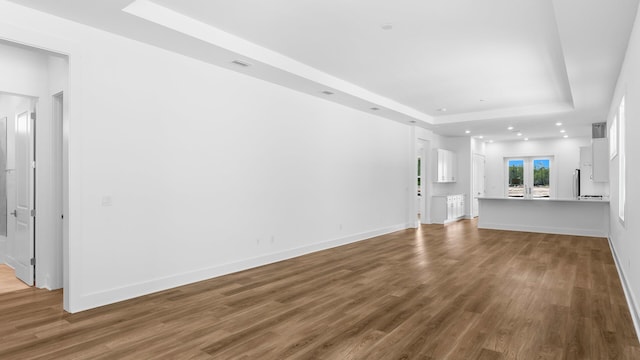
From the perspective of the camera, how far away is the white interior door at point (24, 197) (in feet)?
15.0

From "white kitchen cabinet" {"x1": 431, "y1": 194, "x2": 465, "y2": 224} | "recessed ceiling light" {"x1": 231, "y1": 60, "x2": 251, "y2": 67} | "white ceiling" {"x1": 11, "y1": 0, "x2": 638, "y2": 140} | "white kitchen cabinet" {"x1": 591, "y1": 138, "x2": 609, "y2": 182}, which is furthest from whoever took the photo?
"white kitchen cabinet" {"x1": 431, "y1": 194, "x2": 465, "y2": 224}

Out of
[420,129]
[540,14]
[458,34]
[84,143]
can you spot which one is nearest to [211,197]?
[84,143]

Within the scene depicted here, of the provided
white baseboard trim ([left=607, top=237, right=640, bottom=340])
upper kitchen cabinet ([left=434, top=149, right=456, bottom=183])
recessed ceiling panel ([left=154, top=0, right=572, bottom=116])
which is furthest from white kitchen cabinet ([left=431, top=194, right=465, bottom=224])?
white baseboard trim ([left=607, top=237, right=640, bottom=340])

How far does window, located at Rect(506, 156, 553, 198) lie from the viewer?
13.0 metres

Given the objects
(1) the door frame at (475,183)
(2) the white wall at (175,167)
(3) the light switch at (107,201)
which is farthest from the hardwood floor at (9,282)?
(1) the door frame at (475,183)

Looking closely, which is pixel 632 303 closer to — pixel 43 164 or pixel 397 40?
pixel 397 40

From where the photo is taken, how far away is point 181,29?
153 inches

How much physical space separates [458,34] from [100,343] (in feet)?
15.2

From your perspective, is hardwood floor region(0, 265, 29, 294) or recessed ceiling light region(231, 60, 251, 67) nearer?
hardwood floor region(0, 265, 29, 294)

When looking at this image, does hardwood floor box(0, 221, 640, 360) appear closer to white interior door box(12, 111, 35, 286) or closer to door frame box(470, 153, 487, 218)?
white interior door box(12, 111, 35, 286)

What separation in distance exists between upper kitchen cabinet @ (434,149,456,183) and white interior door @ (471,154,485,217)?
3.75 ft

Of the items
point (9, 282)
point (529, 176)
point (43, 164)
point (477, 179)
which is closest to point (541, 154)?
point (529, 176)

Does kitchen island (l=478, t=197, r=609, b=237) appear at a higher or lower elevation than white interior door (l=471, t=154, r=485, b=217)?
lower

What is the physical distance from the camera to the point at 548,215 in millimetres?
9109
